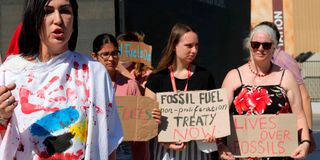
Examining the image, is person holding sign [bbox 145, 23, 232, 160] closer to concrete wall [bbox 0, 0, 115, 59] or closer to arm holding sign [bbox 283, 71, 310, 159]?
arm holding sign [bbox 283, 71, 310, 159]

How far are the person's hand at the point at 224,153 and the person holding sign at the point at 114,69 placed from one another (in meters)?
1.16

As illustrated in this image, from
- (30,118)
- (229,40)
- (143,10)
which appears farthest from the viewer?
(229,40)

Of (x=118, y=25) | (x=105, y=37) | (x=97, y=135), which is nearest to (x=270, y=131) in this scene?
(x=105, y=37)

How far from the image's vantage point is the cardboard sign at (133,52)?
6.67m

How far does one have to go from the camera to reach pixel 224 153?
4527mm

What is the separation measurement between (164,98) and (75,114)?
82.7 inches

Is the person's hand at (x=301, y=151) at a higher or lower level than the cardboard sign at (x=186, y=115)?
lower

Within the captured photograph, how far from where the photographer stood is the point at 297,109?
4.44 meters

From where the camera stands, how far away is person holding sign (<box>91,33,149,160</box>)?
5.44 metres

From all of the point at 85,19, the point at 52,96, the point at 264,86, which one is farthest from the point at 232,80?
the point at 85,19

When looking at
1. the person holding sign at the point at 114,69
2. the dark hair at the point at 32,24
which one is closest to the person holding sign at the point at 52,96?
the dark hair at the point at 32,24

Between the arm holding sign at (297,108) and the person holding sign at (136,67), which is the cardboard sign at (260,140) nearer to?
the arm holding sign at (297,108)

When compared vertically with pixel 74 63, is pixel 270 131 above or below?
below

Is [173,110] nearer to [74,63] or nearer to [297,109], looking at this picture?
[297,109]
